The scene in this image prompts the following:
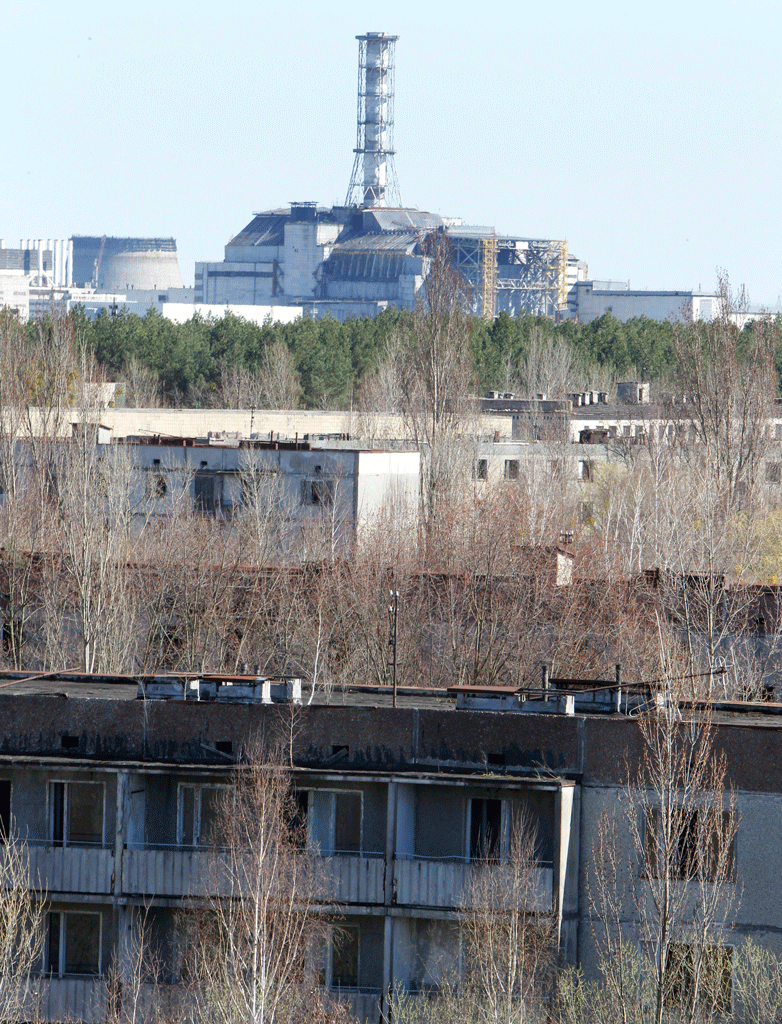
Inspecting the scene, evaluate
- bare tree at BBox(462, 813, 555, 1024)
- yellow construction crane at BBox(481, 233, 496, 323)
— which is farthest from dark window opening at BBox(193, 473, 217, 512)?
yellow construction crane at BBox(481, 233, 496, 323)

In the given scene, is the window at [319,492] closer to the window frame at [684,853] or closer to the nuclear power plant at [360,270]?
the window frame at [684,853]

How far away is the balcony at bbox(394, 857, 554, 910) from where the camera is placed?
12.5m

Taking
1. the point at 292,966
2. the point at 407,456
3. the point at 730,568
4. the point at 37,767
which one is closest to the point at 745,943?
the point at 292,966

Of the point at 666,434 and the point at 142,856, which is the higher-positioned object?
the point at 666,434

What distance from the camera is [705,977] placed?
11.9m

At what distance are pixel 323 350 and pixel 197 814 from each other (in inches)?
1734

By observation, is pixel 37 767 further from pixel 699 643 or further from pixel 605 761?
pixel 699 643

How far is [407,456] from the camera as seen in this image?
30.9m

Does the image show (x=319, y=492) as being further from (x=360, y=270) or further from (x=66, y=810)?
(x=360, y=270)

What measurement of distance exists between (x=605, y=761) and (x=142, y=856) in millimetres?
3832

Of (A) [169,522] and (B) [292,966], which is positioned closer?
(B) [292,966]

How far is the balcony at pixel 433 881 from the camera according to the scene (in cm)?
1249

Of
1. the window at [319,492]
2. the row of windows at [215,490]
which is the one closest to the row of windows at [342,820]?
the row of windows at [215,490]

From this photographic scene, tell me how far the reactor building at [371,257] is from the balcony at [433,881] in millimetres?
93481
